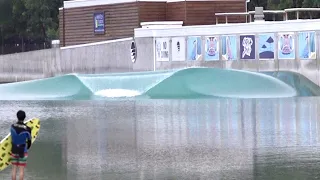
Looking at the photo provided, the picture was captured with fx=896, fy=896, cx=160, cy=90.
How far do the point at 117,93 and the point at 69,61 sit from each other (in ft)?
43.2

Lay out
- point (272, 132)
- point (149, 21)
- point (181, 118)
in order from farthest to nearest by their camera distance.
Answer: point (149, 21) < point (181, 118) < point (272, 132)

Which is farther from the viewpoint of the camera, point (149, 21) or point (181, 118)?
point (149, 21)

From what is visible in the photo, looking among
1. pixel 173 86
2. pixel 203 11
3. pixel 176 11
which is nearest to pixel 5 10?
pixel 173 86

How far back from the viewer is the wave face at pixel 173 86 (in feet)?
Answer: 118

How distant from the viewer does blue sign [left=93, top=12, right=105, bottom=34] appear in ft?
162

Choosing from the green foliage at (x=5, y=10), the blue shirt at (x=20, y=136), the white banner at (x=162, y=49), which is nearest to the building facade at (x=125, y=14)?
the white banner at (x=162, y=49)

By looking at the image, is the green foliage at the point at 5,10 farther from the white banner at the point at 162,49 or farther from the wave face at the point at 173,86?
the white banner at the point at 162,49

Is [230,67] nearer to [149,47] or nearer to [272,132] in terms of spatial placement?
[149,47]

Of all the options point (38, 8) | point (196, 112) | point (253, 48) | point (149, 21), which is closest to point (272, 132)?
point (196, 112)

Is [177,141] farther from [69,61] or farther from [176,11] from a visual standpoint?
[69,61]

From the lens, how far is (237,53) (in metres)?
41.2

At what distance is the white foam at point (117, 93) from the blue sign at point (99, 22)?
10455 millimetres

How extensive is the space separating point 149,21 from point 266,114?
21811 millimetres

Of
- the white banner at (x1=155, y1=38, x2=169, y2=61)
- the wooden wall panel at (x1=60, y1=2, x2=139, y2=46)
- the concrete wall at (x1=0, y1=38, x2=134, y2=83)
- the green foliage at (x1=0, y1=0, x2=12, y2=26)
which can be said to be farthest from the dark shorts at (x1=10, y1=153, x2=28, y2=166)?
the wooden wall panel at (x1=60, y1=2, x2=139, y2=46)
